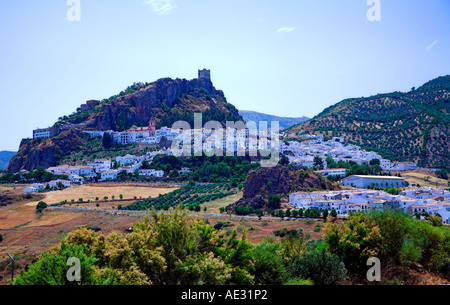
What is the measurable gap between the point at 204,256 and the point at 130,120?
81835mm

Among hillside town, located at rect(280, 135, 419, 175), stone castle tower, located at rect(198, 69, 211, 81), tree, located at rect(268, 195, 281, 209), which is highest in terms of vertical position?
stone castle tower, located at rect(198, 69, 211, 81)

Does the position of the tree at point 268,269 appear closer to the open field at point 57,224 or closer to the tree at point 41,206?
the open field at point 57,224

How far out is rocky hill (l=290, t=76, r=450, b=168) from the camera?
7662 cm

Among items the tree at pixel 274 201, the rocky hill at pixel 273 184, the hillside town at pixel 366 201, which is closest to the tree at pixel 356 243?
the hillside town at pixel 366 201

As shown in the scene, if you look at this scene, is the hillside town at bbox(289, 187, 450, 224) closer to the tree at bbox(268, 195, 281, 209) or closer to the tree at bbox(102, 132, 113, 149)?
the tree at bbox(268, 195, 281, 209)

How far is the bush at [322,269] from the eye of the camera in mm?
14234

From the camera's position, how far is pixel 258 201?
136 feet

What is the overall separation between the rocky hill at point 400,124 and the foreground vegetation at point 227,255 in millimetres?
60855

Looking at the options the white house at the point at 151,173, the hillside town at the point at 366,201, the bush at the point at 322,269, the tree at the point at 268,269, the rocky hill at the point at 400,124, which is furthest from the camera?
the rocky hill at the point at 400,124

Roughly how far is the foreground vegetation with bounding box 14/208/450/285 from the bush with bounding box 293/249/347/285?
0.11ft

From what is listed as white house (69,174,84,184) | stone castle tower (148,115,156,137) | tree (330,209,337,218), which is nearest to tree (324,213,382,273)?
tree (330,209,337,218)

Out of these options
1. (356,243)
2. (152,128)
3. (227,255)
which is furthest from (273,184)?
(152,128)

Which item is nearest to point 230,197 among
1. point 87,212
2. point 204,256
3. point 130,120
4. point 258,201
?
point 258,201
